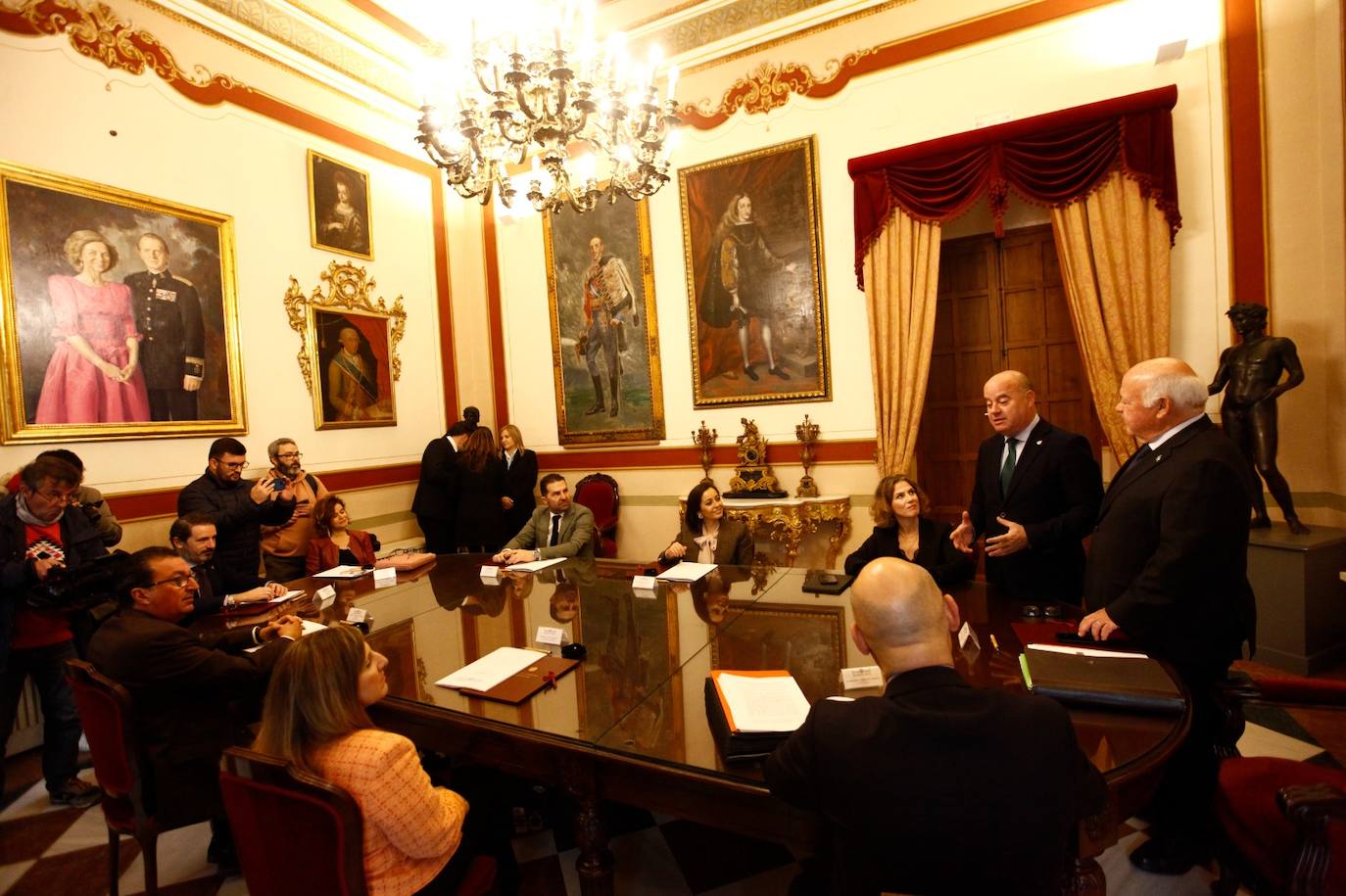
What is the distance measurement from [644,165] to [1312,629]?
14.8 ft

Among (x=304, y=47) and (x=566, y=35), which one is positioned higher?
(x=304, y=47)

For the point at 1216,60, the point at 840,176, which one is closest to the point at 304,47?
the point at 840,176

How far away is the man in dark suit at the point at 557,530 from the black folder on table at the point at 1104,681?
2.71 m

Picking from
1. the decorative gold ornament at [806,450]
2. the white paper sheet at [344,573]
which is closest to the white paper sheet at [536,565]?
the white paper sheet at [344,573]

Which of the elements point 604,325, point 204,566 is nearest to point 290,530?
point 204,566

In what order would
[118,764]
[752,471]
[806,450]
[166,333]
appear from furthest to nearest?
[752,471]
[806,450]
[166,333]
[118,764]

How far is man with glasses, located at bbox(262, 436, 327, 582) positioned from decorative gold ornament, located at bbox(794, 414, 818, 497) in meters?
3.78

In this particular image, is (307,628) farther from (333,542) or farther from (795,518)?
(795,518)

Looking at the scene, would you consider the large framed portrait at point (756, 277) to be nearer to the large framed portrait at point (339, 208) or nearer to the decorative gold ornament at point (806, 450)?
the decorative gold ornament at point (806, 450)

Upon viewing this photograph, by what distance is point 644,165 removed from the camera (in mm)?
3637

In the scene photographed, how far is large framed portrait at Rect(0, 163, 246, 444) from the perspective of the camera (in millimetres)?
3865

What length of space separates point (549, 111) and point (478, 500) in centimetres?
344

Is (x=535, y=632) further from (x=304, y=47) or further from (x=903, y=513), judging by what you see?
(x=304, y=47)

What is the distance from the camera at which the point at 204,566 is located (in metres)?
3.29
